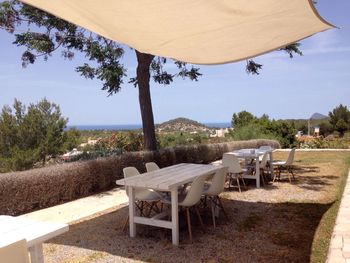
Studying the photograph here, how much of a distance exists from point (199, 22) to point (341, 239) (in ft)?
9.89

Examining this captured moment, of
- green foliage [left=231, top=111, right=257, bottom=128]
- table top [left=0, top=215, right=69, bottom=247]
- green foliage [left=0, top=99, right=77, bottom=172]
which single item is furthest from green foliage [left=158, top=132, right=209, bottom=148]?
table top [left=0, top=215, right=69, bottom=247]

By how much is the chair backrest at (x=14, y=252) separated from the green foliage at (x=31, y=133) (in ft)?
27.0

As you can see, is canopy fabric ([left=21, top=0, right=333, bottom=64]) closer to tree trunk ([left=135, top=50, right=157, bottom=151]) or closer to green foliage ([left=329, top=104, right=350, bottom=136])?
tree trunk ([left=135, top=50, right=157, bottom=151])

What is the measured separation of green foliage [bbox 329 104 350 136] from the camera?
3198 cm

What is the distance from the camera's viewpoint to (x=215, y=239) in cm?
431

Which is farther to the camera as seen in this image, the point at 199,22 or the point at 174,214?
the point at 174,214

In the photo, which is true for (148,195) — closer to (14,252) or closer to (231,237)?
(231,237)

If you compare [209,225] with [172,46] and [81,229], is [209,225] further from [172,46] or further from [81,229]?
[172,46]

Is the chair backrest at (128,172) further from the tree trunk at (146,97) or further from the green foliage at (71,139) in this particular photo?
the green foliage at (71,139)

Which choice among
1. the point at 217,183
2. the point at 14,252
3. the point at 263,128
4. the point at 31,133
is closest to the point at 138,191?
the point at 217,183

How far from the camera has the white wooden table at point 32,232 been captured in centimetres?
230

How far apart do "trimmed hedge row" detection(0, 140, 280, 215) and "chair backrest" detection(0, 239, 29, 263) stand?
412 cm

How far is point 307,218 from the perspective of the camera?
5133mm

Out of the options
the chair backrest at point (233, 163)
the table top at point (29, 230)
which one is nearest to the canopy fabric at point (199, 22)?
the table top at point (29, 230)
